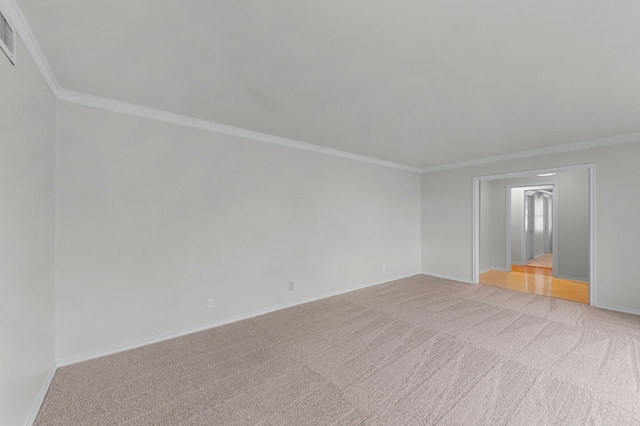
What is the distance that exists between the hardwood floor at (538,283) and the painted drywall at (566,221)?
0.33 meters

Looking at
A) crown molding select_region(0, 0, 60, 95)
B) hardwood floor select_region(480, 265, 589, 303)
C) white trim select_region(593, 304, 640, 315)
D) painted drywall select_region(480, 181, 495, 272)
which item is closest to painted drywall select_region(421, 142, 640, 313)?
white trim select_region(593, 304, 640, 315)

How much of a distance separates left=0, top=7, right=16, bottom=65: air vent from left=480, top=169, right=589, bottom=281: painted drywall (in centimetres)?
751

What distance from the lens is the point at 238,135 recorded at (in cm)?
328

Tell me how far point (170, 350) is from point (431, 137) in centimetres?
404

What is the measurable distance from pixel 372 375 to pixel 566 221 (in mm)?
6276

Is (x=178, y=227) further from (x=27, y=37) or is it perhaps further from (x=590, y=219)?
(x=590, y=219)

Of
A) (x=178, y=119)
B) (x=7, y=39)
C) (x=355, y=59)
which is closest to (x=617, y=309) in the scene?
(x=355, y=59)

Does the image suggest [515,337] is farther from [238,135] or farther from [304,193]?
[238,135]

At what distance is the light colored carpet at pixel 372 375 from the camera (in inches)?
67.6

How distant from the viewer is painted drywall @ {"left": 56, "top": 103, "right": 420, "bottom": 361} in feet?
7.72

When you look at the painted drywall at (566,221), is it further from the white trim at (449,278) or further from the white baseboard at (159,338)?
the white baseboard at (159,338)

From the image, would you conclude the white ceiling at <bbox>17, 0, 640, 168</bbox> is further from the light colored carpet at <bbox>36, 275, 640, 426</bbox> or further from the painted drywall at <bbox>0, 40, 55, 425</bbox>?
the light colored carpet at <bbox>36, 275, 640, 426</bbox>

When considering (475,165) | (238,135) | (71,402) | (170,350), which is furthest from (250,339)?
(475,165)

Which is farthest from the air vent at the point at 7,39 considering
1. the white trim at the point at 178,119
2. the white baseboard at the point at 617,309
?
the white baseboard at the point at 617,309
